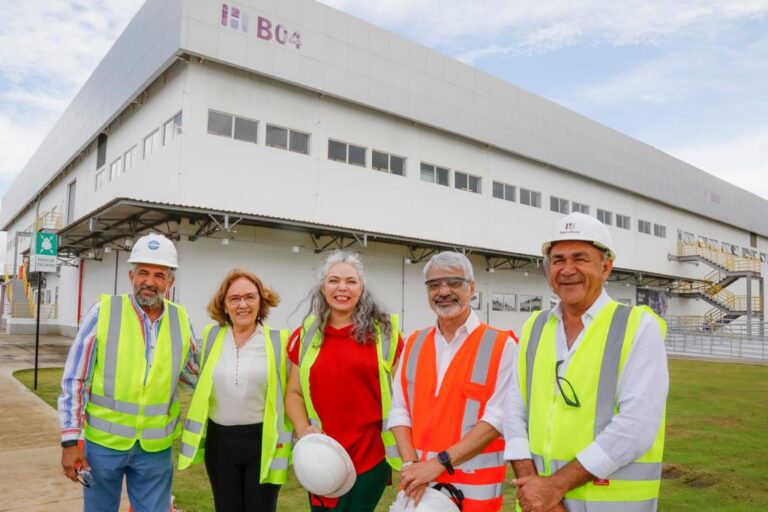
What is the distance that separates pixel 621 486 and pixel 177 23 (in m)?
16.9

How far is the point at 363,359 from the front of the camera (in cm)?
312

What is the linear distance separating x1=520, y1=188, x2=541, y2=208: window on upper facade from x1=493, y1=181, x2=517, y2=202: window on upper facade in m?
0.61

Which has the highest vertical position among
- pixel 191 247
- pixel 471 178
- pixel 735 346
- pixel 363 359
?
pixel 471 178

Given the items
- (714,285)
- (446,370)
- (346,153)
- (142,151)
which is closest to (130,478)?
(446,370)

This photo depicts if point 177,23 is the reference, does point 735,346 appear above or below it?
below

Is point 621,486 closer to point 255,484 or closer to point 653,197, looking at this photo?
point 255,484

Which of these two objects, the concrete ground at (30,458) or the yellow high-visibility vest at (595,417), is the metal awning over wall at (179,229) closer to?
the concrete ground at (30,458)

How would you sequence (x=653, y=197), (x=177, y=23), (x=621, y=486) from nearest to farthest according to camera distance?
(x=621, y=486) → (x=177, y=23) → (x=653, y=197)

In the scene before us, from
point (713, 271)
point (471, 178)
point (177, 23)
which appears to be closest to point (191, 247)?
point (177, 23)

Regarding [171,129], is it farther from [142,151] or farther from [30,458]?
[30,458]

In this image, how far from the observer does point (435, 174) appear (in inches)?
858

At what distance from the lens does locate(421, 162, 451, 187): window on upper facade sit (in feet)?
70.2

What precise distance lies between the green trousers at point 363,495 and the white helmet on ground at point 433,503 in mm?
470

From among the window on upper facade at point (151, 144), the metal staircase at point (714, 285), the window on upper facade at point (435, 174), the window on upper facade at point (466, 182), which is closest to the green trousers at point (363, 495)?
the window on upper facade at point (151, 144)
